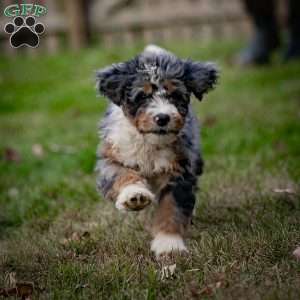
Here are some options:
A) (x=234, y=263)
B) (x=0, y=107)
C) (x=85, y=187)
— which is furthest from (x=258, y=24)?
(x=234, y=263)

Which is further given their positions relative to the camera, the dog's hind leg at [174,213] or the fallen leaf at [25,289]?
the dog's hind leg at [174,213]

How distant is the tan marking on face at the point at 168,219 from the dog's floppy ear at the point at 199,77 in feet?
2.33

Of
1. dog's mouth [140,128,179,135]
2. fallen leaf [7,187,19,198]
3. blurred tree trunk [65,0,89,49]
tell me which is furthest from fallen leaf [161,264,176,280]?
blurred tree trunk [65,0,89,49]

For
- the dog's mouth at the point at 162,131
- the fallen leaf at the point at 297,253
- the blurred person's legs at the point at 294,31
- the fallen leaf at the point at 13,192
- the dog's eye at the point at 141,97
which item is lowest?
the blurred person's legs at the point at 294,31

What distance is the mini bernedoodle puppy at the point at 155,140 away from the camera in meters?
4.15

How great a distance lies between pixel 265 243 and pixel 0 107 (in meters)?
6.93

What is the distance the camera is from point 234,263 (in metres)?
3.59

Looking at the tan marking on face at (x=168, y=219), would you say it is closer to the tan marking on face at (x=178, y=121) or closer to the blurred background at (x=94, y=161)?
the blurred background at (x=94, y=161)

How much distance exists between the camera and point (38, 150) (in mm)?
7523

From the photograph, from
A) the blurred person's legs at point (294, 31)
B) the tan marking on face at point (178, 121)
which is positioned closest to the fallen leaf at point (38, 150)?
the tan marking on face at point (178, 121)

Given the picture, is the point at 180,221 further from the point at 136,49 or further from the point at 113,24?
the point at 113,24

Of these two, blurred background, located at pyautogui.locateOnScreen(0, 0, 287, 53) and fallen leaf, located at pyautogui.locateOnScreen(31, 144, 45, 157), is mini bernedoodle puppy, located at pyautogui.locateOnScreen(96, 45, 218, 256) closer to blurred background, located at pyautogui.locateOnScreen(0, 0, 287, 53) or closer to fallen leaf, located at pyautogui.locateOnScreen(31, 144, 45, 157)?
fallen leaf, located at pyautogui.locateOnScreen(31, 144, 45, 157)

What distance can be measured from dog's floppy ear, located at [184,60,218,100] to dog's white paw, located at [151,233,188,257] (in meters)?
0.96

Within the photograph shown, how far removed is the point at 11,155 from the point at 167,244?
3.56 metres
